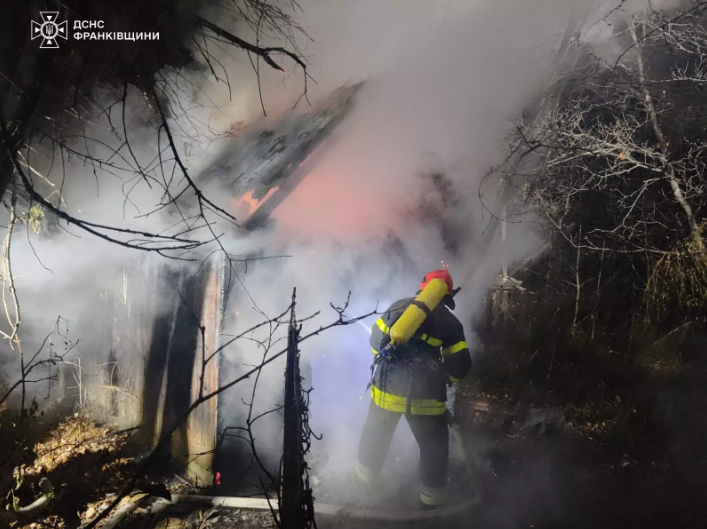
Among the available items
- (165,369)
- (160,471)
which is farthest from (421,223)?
(160,471)

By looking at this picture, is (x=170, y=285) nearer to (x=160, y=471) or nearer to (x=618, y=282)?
(x=160, y=471)

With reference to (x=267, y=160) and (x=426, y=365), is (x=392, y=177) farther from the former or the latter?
(x=426, y=365)

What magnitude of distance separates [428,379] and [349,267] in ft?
11.8

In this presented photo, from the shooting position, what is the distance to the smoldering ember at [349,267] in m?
3.62

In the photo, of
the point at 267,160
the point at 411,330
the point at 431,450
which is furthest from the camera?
the point at 267,160

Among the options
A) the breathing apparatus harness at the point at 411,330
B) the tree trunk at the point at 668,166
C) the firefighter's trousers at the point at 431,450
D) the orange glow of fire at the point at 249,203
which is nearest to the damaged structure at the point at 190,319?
the orange glow of fire at the point at 249,203

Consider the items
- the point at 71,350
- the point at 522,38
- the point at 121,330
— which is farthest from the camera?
the point at 522,38

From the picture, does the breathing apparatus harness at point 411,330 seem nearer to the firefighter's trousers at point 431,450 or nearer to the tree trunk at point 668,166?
the firefighter's trousers at point 431,450

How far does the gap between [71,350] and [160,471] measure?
2.60 m

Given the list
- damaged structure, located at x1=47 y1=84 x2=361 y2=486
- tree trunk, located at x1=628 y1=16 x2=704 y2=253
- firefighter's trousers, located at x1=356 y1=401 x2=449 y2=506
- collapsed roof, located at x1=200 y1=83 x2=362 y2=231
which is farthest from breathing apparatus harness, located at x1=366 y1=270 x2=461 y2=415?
tree trunk, located at x1=628 y1=16 x2=704 y2=253

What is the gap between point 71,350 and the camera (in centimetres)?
562

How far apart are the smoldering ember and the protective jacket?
3cm

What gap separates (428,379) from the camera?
4.06 m

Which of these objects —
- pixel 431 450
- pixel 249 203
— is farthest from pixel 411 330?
pixel 249 203
